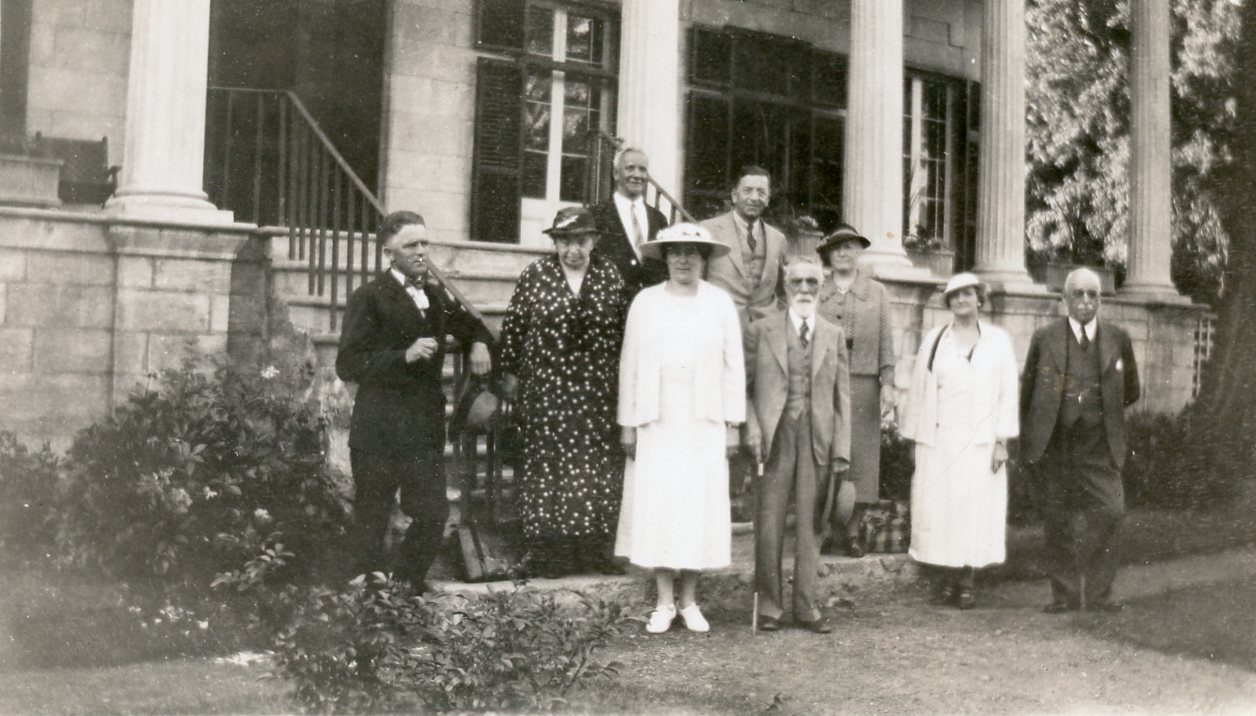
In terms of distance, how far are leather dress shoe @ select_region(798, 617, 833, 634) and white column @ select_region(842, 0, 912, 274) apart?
483 cm

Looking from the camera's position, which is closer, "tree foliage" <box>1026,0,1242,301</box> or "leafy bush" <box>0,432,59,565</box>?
"leafy bush" <box>0,432,59,565</box>

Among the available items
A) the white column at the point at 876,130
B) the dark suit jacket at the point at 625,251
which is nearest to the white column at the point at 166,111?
the dark suit jacket at the point at 625,251

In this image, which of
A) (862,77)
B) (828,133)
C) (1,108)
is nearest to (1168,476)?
(862,77)

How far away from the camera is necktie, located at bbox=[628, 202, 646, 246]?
673 centimetres

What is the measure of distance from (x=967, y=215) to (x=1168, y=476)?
5424mm

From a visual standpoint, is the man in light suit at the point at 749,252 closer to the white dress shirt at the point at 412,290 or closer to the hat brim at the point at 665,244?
the hat brim at the point at 665,244

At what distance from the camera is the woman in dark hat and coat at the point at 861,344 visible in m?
7.00

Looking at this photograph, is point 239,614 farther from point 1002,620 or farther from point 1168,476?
point 1168,476

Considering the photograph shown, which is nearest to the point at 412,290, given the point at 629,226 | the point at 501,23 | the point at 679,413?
the point at 679,413

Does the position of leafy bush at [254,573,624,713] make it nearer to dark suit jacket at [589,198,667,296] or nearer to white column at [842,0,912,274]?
dark suit jacket at [589,198,667,296]

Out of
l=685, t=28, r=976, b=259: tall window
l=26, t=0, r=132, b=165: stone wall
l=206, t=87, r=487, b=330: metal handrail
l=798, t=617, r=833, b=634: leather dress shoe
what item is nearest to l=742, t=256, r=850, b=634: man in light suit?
l=798, t=617, r=833, b=634: leather dress shoe

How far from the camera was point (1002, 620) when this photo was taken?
6539 millimetres

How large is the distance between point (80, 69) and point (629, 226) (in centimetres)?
476

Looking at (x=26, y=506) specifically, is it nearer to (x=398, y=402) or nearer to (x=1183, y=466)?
(x=398, y=402)
